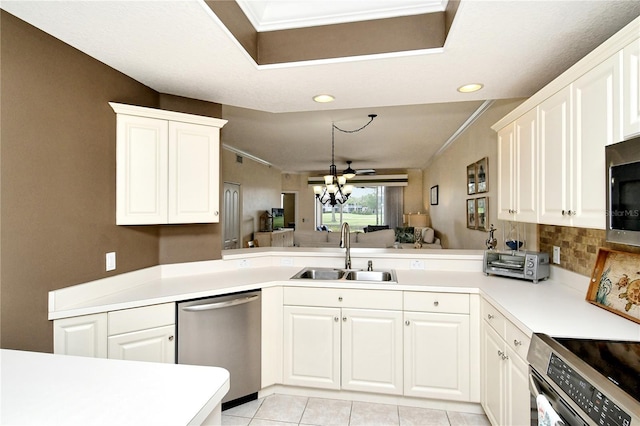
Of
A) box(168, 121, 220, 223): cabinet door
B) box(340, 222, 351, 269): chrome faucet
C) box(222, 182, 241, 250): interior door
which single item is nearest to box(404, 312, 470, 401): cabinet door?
box(340, 222, 351, 269): chrome faucet

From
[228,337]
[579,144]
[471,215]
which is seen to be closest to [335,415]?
[228,337]

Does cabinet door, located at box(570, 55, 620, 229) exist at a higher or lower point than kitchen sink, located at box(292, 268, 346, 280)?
higher

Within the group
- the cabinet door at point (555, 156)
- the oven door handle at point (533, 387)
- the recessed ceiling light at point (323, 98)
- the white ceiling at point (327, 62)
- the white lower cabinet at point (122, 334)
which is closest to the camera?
the oven door handle at point (533, 387)

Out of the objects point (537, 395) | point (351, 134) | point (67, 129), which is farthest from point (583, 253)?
point (351, 134)

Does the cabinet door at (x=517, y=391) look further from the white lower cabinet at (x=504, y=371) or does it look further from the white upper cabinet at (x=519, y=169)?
the white upper cabinet at (x=519, y=169)

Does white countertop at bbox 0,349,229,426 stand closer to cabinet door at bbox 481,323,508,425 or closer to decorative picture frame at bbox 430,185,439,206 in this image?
cabinet door at bbox 481,323,508,425

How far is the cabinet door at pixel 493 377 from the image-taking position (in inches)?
70.7

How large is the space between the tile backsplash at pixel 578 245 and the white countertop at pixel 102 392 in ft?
6.85

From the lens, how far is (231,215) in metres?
6.38

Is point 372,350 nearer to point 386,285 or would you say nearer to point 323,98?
point 386,285

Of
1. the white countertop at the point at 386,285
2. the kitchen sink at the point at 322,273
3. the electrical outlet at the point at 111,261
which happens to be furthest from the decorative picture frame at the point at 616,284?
the electrical outlet at the point at 111,261

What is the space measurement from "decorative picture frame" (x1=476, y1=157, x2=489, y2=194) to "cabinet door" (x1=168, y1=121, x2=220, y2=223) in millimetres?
2941

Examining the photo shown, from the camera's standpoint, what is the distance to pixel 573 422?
40.8 inches

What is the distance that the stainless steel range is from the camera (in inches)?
34.7
